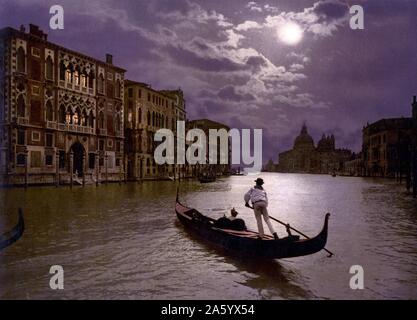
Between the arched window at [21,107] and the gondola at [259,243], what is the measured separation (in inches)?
929

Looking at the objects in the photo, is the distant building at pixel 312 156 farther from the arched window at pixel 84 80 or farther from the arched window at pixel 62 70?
the arched window at pixel 62 70

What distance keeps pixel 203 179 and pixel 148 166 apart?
22.1 ft

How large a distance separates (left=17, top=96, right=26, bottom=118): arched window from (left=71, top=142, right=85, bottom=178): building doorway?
557 centimetres

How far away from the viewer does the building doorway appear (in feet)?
110

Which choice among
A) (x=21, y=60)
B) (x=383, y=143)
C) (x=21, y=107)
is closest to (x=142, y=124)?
(x=21, y=107)

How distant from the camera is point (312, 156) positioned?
137 meters

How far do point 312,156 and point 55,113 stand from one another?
117m

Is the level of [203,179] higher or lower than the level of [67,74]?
lower

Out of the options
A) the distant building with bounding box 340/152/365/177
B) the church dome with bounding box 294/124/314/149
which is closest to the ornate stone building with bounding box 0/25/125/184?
the distant building with bounding box 340/152/365/177
